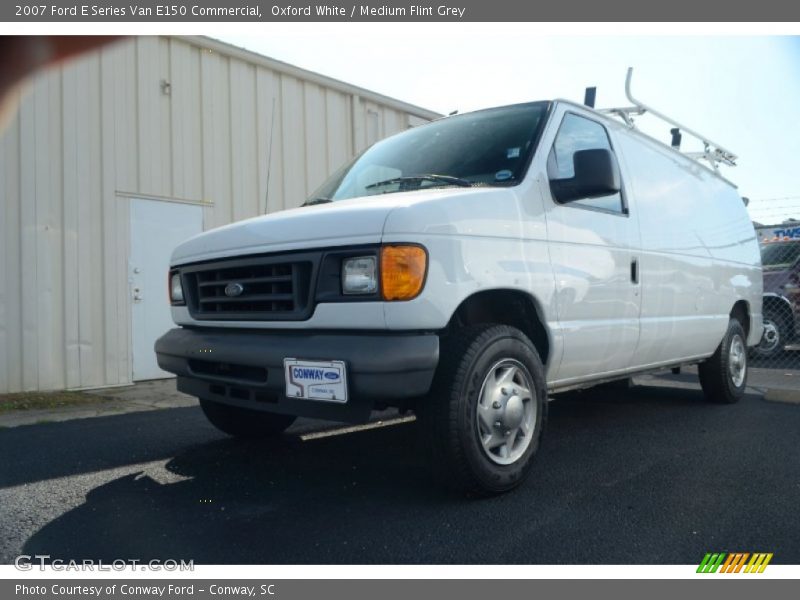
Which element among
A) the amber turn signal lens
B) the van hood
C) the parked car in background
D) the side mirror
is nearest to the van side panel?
the side mirror

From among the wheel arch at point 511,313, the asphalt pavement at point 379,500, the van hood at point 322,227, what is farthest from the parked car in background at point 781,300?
the van hood at point 322,227

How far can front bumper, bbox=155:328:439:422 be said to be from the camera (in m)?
2.49

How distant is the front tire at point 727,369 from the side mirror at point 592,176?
9.37 ft

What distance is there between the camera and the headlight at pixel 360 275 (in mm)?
2590

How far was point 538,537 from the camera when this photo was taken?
7.98 ft

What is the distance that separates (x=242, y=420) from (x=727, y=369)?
13.3 ft

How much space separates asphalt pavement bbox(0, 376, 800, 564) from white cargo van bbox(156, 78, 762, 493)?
1.04 ft

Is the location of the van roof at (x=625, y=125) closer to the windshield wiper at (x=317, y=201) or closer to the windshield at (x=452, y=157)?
the windshield at (x=452, y=157)

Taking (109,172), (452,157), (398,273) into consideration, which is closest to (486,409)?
(398,273)

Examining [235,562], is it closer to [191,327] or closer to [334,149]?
[191,327]

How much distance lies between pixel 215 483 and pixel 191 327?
2.74 ft

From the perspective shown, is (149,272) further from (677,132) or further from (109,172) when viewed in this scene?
(677,132)

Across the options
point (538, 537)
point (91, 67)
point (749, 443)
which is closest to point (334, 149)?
point (91, 67)
